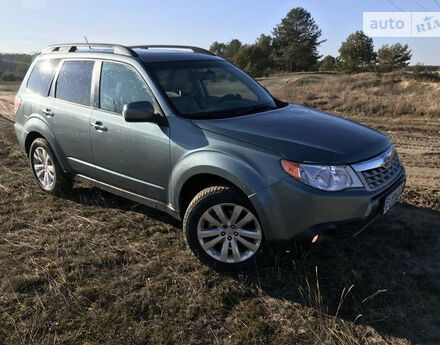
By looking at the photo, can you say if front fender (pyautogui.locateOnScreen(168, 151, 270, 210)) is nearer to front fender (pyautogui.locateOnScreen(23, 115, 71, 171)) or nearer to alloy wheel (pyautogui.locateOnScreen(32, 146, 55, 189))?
front fender (pyautogui.locateOnScreen(23, 115, 71, 171))

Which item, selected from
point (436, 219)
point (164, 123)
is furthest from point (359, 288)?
point (164, 123)

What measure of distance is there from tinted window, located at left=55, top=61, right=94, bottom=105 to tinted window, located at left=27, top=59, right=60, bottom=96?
22cm

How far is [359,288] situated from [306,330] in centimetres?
67

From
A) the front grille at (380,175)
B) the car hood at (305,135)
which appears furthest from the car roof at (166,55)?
the front grille at (380,175)

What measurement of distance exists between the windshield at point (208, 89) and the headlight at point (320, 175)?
1.07 meters

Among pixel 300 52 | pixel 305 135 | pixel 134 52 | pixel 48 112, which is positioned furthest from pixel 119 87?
pixel 300 52

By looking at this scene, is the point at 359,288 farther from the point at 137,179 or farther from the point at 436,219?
the point at 137,179

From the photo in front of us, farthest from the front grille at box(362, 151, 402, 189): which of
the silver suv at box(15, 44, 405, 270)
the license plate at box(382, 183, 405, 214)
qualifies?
the license plate at box(382, 183, 405, 214)

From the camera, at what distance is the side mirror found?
12.7 ft

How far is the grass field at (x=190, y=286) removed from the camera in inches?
120

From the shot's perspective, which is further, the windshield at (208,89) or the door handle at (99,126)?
the door handle at (99,126)

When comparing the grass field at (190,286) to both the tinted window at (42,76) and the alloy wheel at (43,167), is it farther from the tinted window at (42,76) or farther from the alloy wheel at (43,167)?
the tinted window at (42,76)

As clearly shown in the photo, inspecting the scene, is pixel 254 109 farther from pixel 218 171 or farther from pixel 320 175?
pixel 320 175

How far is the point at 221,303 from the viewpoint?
133 inches
